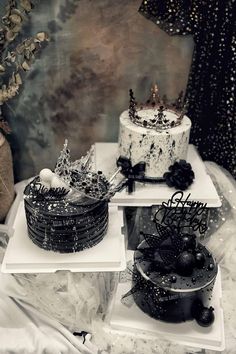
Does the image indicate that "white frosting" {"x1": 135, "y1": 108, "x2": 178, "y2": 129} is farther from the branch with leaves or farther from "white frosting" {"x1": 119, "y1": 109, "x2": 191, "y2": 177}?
the branch with leaves

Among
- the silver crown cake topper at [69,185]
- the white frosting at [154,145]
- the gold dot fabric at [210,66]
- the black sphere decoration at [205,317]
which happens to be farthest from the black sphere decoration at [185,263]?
the gold dot fabric at [210,66]

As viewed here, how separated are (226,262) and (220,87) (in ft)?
1.80

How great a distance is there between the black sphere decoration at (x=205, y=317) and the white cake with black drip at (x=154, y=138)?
41cm

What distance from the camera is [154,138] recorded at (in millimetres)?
1307

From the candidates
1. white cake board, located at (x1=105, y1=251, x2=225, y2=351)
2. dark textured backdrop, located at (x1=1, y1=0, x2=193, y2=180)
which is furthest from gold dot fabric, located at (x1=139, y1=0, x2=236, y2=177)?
Answer: white cake board, located at (x1=105, y1=251, x2=225, y2=351)

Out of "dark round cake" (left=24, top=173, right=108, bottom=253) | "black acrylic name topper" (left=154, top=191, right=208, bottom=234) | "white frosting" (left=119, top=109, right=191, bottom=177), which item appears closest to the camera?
"dark round cake" (left=24, top=173, right=108, bottom=253)

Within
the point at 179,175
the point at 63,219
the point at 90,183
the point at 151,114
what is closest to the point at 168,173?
the point at 179,175

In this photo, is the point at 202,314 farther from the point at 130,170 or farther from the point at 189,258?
the point at 130,170

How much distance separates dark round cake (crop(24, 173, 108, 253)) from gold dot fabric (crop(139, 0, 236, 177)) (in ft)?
1.86

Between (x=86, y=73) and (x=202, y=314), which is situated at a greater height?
(x=86, y=73)

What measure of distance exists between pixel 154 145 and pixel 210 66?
1.20 feet

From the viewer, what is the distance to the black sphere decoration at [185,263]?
1091 millimetres

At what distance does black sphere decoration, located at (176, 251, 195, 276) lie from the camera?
42.9 inches

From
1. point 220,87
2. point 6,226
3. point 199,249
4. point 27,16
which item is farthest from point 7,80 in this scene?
point 199,249
